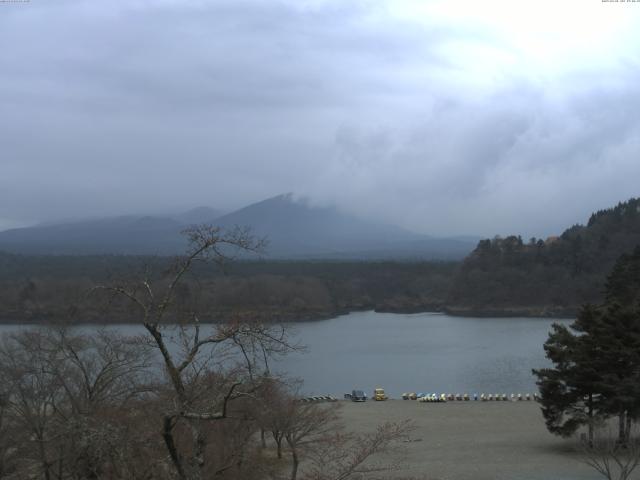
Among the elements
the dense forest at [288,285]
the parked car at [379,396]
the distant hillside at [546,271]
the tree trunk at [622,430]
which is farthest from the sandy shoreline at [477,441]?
the distant hillside at [546,271]

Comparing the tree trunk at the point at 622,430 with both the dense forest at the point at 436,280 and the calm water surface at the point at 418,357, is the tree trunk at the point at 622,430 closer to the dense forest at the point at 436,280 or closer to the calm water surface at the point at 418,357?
the calm water surface at the point at 418,357

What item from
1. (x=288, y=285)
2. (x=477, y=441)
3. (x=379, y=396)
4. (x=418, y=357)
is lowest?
(x=418, y=357)

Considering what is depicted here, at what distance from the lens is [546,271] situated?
6569 cm

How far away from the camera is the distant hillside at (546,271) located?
62438 mm

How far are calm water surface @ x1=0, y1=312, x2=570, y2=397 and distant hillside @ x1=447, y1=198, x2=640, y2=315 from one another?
9065 millimetres

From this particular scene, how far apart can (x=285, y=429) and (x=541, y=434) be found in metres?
7.84

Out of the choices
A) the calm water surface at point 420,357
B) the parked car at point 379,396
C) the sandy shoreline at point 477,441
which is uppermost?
the sandy shoreline at point 477,441

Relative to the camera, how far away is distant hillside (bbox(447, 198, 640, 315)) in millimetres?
62438

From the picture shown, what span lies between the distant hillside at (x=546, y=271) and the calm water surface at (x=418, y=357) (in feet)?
29.7

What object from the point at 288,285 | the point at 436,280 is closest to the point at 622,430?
the point at 288,285

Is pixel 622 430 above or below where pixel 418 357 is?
above

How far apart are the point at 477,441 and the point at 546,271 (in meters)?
52.1

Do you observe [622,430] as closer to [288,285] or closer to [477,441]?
[477,441]

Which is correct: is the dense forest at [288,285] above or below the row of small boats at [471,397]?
above
